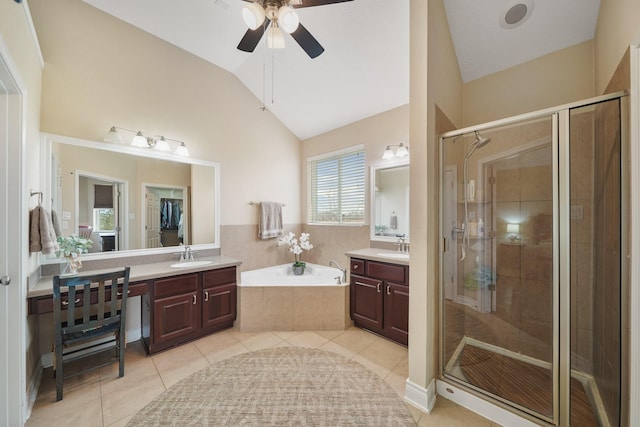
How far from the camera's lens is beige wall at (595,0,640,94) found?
1236 mm

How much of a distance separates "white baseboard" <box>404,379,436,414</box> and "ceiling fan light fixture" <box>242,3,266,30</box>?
9.03 feet

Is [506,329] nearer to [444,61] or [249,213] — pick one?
[444,61]

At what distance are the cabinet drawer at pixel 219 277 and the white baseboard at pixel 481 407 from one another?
2.22 meters

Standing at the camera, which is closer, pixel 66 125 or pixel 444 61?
pixel 444 61

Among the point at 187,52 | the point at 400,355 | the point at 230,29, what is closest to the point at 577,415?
the point at 400,355

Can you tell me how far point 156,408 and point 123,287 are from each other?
0.95 metres

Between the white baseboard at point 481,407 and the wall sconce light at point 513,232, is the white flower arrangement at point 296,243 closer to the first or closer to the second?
the white baseboard at point 481,407

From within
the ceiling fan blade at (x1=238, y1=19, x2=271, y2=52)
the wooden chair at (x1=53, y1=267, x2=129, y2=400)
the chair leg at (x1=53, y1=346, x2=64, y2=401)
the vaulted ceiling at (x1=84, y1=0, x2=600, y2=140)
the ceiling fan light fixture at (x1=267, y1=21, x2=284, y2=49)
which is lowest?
the chair leg at (x1=53, y1=346, x2=64, y2=401)

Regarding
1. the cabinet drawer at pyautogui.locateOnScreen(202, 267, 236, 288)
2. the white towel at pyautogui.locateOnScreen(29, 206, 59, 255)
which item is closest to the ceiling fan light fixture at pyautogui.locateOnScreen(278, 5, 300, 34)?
the white towel at pyautogui.locateOnScreen(29, 206, 59, 255)

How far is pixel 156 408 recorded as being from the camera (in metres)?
1.68

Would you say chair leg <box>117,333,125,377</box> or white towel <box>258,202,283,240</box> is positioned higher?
white towel <box>258,202,283,240</box>

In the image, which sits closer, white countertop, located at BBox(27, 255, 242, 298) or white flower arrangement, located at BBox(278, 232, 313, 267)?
white countertop, located at BBox(27, 255, 242, 298)

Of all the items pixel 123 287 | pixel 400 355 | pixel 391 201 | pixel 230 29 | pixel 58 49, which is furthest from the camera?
pixel 391 201

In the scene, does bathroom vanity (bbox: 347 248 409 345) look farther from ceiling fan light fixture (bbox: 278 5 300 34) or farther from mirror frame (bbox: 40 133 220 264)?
ceiling fan light fixture (bbox: 278 5 300 34)
